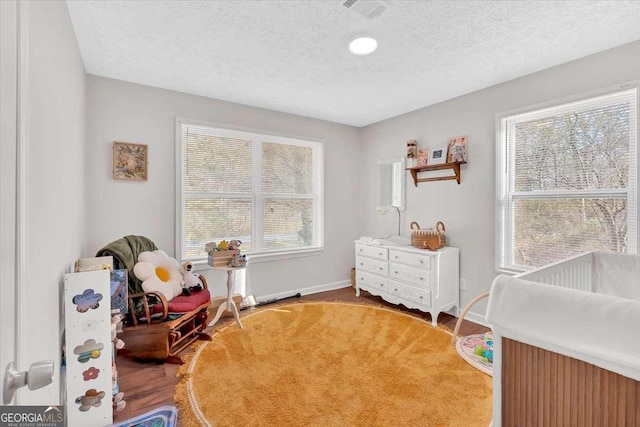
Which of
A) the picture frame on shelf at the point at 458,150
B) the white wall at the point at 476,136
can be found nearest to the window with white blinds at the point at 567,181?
the white wall at the point at 476,136

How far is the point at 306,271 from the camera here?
416 cm

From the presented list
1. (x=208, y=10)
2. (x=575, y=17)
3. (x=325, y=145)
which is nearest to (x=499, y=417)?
(x=575, y=17)

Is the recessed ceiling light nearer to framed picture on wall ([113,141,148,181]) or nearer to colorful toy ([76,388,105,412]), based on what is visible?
framed picture on wall ([113,141,148,181])

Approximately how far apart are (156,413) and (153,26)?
2.46 meters

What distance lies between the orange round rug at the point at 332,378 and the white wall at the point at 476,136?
1.01 metres

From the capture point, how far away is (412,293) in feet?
10.6

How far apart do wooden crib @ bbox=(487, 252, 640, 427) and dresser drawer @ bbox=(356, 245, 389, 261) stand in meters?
2.40

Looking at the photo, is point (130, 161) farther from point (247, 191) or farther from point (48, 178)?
point (48, 178)

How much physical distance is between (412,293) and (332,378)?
58.4 inches

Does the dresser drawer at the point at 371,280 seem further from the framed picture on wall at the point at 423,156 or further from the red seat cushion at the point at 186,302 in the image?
the red seat cushion at the point at 186,302

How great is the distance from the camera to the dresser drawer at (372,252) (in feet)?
11.7

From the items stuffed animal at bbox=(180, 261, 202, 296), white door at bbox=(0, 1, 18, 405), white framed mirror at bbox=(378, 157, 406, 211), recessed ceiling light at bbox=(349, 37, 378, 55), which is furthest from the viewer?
white framed mirror at bbox=(378, 157, 406, 211)

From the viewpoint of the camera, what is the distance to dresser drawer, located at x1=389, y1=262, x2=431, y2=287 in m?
3.11

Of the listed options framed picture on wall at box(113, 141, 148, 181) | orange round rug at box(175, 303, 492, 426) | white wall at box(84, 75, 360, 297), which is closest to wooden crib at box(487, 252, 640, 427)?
orange round rug at box(175, 303, 492, 426)
